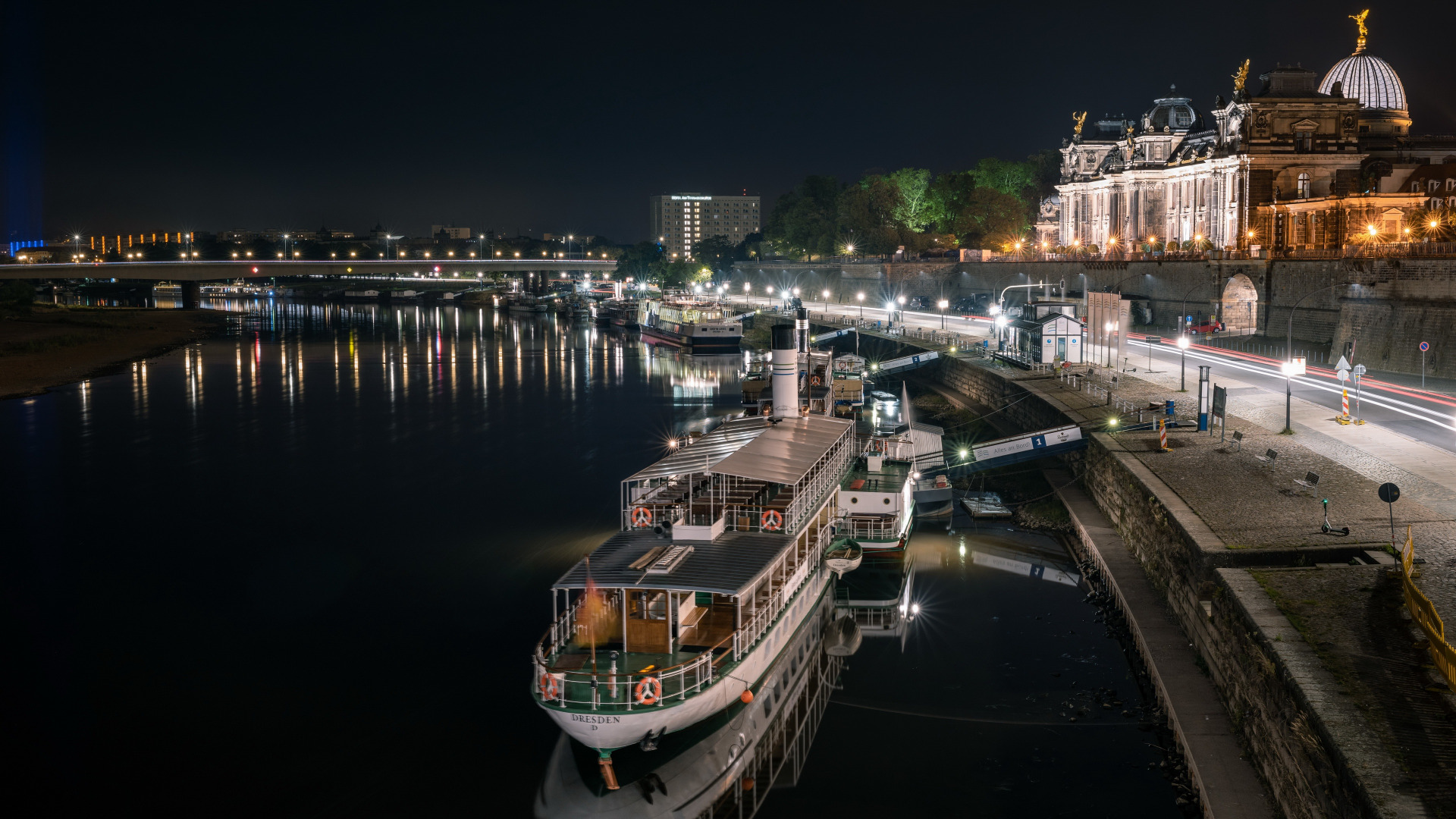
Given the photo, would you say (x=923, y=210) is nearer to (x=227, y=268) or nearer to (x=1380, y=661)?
(x=227, y=268)

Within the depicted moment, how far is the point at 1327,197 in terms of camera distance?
69.0m

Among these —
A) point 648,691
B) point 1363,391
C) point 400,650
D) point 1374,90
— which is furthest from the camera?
point 1374,90

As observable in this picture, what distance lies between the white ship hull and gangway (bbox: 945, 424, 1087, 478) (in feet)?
53.6

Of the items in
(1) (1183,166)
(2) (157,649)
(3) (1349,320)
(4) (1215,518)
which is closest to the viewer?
(4) (1215,518)

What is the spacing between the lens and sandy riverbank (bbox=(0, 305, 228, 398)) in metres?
70.7

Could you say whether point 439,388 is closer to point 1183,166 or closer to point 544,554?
point 544,554

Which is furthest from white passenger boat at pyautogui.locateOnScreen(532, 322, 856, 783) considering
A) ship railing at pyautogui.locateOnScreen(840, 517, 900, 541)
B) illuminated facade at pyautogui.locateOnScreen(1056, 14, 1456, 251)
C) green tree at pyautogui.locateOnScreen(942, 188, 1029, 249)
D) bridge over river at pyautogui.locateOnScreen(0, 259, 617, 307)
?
bridge over river at pyautogui.locateOnScreen(0, 259, 617, 307)

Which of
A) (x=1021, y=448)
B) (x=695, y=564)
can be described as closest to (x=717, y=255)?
(x=1021, y=448)

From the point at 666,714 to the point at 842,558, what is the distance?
9.45 meters

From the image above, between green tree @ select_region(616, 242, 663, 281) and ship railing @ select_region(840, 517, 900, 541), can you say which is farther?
green tree @ select_region(616, 242, 663, 281)

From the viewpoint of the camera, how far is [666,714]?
16516 millimetres

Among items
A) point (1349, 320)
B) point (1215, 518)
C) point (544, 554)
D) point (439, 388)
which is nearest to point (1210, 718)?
point (1215, 518)

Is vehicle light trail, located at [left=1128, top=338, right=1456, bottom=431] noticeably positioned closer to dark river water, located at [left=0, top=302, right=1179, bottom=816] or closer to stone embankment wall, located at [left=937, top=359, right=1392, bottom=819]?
stone embankment wall, located at [left=937, top=359, right=1392, bottom=819]

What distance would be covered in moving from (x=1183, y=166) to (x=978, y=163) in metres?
45.3
